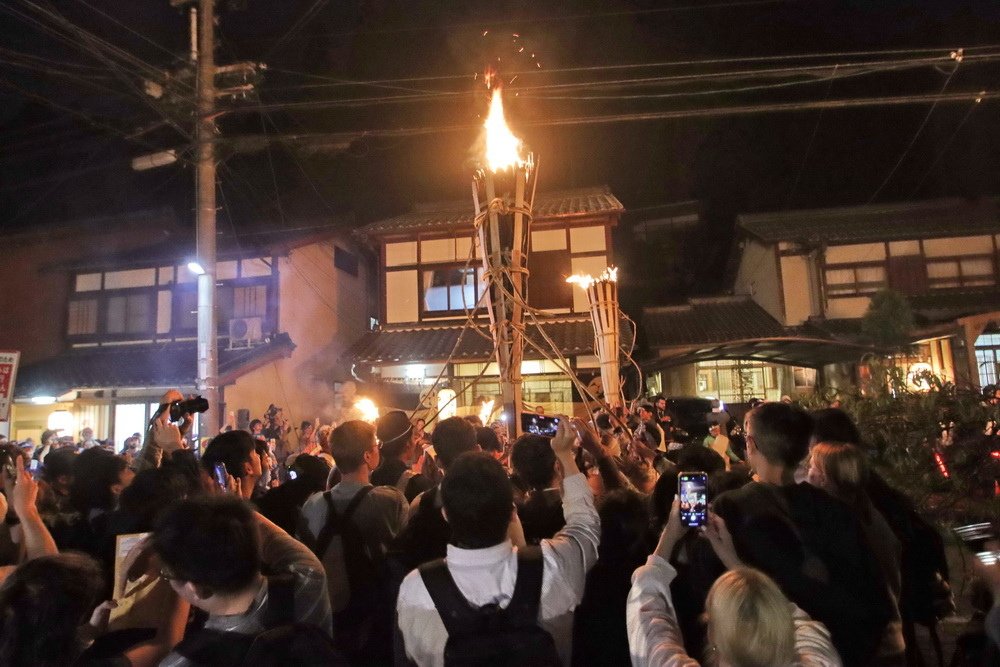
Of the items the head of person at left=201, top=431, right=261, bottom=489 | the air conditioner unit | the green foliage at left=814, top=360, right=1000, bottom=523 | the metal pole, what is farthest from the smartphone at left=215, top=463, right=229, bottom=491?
the air conditioner unit

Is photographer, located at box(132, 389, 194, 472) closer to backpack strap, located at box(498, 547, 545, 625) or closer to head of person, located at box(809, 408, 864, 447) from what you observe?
backpack strap, located at box(498, 547, 545, 625)

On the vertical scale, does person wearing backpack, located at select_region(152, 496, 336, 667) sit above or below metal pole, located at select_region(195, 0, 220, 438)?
below

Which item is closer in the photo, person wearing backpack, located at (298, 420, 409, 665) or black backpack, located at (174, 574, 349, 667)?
black backpack, located at (174, 574, 349, 667)

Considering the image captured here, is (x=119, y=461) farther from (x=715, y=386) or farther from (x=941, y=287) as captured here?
(x=941, y=287)

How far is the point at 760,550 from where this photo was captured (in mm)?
2543

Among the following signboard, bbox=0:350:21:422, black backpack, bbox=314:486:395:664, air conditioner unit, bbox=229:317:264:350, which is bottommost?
black backpack, bbox=314:486:395:664

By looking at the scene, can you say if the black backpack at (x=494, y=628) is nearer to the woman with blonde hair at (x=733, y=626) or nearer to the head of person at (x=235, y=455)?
the woman with blonde hair at (x=733, y=626)

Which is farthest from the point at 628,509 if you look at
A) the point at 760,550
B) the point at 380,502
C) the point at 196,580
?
the point at 196,580

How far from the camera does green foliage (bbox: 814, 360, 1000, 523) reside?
17.8 feet

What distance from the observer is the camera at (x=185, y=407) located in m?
4.48

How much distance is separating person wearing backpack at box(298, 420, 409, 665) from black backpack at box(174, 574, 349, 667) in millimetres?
1099

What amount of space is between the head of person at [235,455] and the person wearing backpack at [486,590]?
74.1 inches

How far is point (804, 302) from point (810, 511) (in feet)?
56.5

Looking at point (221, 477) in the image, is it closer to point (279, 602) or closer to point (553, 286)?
point (279, 602)
